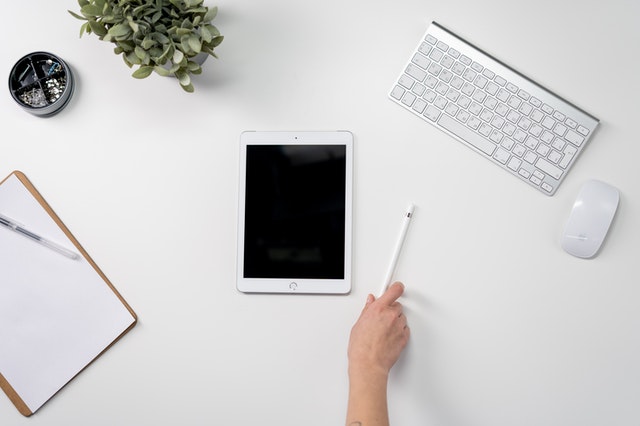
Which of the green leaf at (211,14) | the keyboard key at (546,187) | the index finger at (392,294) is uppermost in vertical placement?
the keyboard key at (546,187)

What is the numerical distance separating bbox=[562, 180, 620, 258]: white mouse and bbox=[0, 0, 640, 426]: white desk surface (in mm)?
24

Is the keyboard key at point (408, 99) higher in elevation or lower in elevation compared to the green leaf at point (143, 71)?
higher

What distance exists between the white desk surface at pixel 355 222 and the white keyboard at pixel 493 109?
0.02 m

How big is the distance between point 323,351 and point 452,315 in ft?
0.72

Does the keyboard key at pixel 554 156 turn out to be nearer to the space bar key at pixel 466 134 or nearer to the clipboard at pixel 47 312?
the space bar key at pixel 466 134

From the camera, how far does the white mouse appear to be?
83 centimetres

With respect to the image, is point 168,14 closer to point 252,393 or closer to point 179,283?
point 179,283

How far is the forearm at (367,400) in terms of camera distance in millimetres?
775

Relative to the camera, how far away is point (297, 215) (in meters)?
0.87

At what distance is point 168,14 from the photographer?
32.1 inches

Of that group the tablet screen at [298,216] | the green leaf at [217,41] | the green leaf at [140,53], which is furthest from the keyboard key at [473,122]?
the green leaf at [140,53]

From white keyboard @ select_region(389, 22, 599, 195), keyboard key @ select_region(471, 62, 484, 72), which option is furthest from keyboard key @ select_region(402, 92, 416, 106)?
keyboard key @ select_region(471, 62, 484, 72)

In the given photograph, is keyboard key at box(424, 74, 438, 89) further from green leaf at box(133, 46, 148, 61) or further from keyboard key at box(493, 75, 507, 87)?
green leaf at box(133, 46, 148, 61)

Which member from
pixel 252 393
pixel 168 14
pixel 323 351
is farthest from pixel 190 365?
pixel 168 14
